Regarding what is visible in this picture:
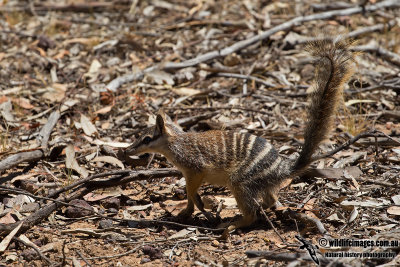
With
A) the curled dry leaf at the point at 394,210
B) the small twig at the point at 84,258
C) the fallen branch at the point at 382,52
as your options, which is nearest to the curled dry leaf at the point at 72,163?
the small twig at the point at 84,258

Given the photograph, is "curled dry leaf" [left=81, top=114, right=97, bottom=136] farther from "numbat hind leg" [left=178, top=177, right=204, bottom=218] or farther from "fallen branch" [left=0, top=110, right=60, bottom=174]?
"numbat hind leg" [left=178, top=177, right=204, bottom=218]

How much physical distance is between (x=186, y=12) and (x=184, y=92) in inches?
114

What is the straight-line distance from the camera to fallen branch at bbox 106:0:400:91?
756cm

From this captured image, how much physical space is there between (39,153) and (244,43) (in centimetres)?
394

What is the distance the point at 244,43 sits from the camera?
8125mm

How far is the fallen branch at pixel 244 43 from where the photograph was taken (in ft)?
24.8

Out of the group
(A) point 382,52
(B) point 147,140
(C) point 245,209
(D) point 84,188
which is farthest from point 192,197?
(A) point 382,52

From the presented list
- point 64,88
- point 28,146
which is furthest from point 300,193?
point 64,88

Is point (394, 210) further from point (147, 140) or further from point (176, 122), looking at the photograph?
point (176, 122)

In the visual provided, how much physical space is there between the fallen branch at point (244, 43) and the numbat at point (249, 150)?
8.14 feet

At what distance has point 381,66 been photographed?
773 cm

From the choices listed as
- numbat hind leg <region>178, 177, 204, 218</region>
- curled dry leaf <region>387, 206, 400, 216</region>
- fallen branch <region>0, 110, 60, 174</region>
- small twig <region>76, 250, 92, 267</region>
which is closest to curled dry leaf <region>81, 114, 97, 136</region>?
fallen branch <region>0, 110, 60, 174</region>

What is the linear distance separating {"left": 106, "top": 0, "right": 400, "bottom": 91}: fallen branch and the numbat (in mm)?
2481

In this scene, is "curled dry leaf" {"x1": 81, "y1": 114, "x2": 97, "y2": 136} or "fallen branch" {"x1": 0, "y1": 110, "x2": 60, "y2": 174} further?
"curled dry leaf" {"x1": 81, "y1": 114, "x2": 97, "y2": 136}
